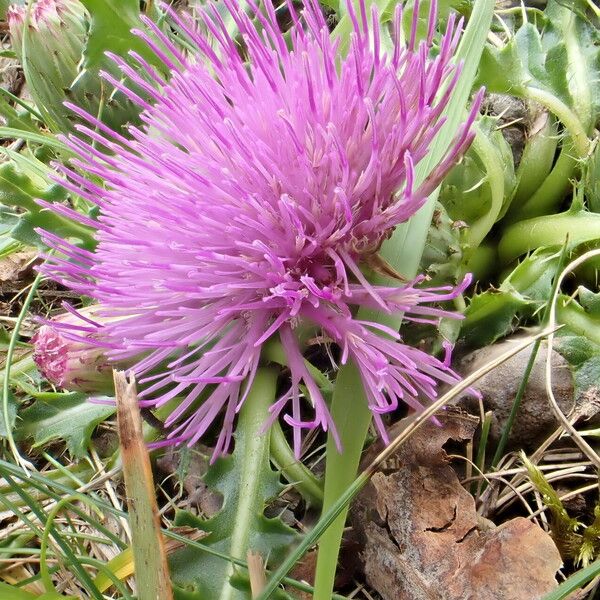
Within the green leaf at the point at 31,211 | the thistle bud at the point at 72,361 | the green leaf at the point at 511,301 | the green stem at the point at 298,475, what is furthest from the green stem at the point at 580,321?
the green leaf at the point at 31,211

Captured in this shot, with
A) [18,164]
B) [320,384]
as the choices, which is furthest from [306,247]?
[18,164]

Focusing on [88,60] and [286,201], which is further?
[88,60]

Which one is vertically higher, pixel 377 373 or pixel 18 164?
pixel 18 164

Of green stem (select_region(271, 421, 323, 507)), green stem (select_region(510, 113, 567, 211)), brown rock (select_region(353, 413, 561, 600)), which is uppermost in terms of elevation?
green stem (select_region(510, 113, 567, 211))

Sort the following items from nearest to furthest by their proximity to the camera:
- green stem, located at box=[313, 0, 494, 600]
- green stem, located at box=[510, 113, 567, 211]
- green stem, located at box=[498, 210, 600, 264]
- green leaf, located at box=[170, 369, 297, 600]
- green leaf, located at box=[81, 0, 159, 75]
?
1. green stem, located at box=[313, 0, 494, 600]
2. green leaf, located at box=[170, 369, 297, 600]
3. green stem, located at box=[498, 210, 600, 264]
4. green stem, located at box=[510, 113, 567, 211]
5. green leaf, located at box=[81, 0, 159, 75]

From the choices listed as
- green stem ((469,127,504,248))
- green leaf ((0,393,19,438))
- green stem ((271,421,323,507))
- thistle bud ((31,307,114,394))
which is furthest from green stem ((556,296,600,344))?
green leaf ((0,393,19,438))

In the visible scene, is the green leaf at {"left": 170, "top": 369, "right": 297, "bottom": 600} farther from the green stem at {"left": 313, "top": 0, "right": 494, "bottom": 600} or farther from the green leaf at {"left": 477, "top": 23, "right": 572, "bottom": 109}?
the green leaf at {"left": 477, "top": 23, "right": 572, "bottom": 109}

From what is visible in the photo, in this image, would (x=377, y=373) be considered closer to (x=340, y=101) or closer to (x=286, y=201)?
(x=286, y=201)

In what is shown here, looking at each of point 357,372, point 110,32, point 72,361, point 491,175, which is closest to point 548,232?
point 491,175
